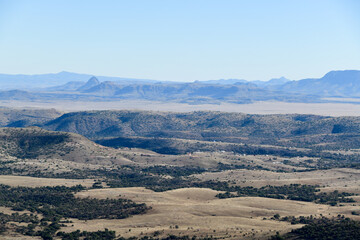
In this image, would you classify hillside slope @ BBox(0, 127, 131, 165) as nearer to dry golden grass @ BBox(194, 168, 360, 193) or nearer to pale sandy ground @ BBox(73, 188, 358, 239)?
dry golden grass @ BBox(194, 168, 360, 193)

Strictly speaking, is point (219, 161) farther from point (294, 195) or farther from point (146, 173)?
point (294, 195)

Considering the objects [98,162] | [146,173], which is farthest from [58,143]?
[146,173]

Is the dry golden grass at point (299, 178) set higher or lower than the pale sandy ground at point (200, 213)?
lower

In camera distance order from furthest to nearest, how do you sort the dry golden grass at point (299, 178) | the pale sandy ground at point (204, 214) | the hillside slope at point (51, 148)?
the hillside slope at point (51, 148)
the dry golden grass at point (299, 178)
the pale sandy ground at point (204, 214)

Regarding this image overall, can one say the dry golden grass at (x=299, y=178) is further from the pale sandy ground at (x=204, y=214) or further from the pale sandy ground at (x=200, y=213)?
the pale sandy ground at (x=204, y=214)

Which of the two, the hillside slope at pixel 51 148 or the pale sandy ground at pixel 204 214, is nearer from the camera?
the pale sandy ground at pixel 204 214

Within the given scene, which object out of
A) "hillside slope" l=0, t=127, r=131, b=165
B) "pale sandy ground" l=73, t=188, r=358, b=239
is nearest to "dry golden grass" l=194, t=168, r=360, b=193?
"pale sandy ground" l=73, t=188, r=358, b=239

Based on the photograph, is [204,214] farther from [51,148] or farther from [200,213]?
[51,148]

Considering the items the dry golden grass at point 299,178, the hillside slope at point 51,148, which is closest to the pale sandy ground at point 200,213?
the dry golden grass at point 299,178
